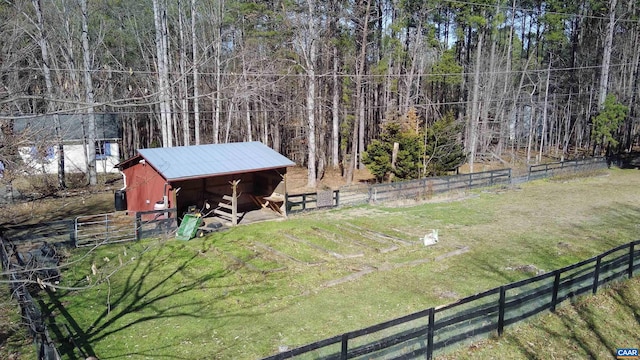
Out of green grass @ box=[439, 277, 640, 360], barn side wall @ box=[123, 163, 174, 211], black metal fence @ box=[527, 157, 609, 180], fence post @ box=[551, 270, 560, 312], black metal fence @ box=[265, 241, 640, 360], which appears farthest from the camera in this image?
black metal fence @ box=[527, 157, 609, 180]

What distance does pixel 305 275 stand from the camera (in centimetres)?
1195

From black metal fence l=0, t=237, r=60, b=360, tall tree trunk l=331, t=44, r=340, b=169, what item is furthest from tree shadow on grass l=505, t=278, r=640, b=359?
tall tree trunk l=331, t=44, r=340, b=169

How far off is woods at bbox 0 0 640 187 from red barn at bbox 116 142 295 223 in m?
7.20

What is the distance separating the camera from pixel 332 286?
11.3m

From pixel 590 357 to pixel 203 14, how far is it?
103 ft

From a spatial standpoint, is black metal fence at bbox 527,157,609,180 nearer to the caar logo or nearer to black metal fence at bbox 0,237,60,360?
the caar logo

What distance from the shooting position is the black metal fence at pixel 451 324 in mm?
6883

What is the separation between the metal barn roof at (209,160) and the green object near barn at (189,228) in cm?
149

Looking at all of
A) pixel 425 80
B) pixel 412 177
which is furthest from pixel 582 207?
pixel 425 80

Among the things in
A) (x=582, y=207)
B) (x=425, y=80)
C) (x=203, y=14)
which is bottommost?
A: (x=582, y=207)

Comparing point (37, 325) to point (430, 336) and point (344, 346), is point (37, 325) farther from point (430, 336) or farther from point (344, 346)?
point (430, 336)

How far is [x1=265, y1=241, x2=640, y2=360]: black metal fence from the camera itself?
271 inches

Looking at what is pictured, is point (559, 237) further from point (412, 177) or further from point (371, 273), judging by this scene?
point (412, 177)

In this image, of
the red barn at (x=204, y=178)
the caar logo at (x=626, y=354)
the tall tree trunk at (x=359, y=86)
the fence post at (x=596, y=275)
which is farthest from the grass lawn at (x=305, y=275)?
the tall tree trunk at (x=359, y=86)
